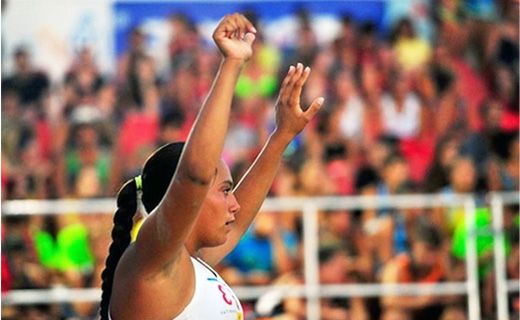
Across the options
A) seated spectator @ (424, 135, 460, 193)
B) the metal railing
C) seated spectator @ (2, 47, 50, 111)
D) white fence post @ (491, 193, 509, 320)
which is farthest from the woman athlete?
seated spectator @ (2, 47, 50, 111)

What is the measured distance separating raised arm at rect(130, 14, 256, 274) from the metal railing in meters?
7.34

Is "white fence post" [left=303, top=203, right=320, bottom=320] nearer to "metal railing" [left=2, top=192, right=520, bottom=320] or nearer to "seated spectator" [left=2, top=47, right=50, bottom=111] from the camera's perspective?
"metal railing" [left=2, top=192, right=520, bottom=320]

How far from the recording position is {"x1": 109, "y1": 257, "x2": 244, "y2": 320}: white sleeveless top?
5148mm

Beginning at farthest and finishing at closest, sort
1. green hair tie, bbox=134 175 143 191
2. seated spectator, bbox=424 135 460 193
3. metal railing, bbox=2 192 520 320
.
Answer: seated spectator, bbox=424 135 460 193 < metal railing, bbox=2 192 520 320 < green hair tie, bbox=134 175 143 191

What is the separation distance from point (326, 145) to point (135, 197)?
318 inches

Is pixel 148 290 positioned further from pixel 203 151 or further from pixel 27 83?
pixel 27 83

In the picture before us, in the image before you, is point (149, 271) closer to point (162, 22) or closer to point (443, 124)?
point (443, 124)

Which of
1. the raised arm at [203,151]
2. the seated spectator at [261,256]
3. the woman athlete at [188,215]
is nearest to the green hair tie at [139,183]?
the woman athlete at [188,215]

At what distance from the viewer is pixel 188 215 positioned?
4766mm

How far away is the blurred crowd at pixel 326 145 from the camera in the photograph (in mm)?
12469

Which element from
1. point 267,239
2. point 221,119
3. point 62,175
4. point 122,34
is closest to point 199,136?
point 221,119

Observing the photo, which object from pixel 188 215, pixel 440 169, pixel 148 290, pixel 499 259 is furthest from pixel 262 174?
pixel 440 169

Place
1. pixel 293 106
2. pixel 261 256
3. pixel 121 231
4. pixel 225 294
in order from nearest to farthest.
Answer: pixel 225 294, pixel 121 231, pixel 293 106, pixel 261 256

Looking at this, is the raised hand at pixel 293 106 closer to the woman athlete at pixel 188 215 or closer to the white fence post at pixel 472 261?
the woman athlete at pixel 188 215
